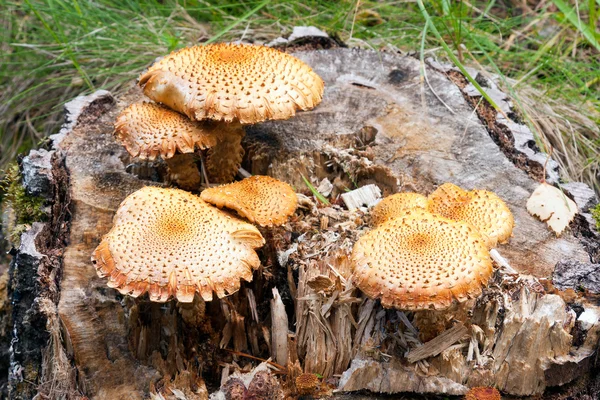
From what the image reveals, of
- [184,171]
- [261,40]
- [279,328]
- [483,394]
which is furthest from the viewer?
[261,40]

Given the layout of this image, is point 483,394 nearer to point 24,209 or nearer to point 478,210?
point 478,210

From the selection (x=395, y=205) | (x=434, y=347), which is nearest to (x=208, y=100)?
(x=395, y=205)

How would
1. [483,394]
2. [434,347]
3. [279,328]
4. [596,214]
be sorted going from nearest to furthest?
[483,394] < [434,347] < [279,328] < [596,214]

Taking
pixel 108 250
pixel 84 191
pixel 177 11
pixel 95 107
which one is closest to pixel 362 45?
pixel 177 11

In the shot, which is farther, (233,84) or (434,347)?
(233,84)

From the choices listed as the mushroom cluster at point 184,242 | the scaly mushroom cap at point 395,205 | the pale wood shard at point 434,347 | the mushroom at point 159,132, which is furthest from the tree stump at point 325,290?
the mushroom at point 159,132

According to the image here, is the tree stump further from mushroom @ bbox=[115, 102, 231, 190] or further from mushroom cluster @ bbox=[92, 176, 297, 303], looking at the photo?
mushroom @ bbox=[115, 102, 231, 190]

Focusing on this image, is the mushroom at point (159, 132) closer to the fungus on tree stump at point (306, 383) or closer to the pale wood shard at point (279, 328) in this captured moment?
the pale wood shard at point (279, 328)

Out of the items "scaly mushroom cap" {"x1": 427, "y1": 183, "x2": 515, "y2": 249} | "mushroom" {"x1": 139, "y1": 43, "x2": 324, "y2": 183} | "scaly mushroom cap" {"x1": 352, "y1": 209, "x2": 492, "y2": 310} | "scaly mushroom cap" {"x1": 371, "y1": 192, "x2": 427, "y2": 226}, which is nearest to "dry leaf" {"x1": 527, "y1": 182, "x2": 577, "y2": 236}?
"scaly mushroom cap" {"x1": 427, "y1": 183, "x2": 515, "y2": 249}
